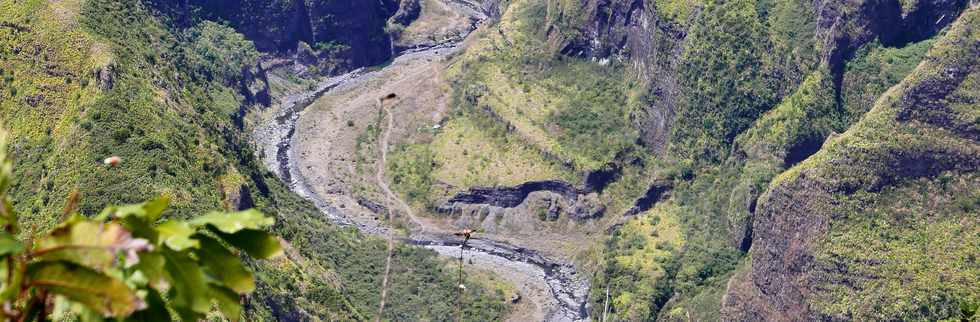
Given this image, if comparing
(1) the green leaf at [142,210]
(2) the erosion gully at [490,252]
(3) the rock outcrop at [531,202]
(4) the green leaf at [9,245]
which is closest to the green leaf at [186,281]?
(1) the green leaf at [142,210]

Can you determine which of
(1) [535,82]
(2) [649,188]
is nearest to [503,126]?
(1) [535,82]

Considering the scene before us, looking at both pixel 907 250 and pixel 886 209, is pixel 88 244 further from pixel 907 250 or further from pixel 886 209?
pixel 886 209

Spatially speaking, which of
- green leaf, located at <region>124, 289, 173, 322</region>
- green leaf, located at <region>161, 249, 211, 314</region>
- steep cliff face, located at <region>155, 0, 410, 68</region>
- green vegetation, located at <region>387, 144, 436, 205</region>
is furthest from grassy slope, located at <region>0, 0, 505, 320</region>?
green leaf, located at <region>161, 249, 211, 314</region>

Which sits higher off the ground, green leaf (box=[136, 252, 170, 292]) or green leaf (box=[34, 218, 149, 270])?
green leaf (box=[34, 218, 149, 270])

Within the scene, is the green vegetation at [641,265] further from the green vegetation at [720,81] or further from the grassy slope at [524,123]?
the grassy slope at [524,123]

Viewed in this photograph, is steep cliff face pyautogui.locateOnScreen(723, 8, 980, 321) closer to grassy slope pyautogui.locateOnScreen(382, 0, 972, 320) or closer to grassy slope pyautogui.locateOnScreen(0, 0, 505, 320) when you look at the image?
grassy slope pyautogui.locateOnScreen(382, 0, 972, 320)

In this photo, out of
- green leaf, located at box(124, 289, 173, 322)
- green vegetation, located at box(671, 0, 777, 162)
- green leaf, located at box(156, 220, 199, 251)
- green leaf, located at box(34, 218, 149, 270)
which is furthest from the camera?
green vegetation, located at box(671, 0, 777, 162)

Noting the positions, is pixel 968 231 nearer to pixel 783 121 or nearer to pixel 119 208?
pixel 783 121
